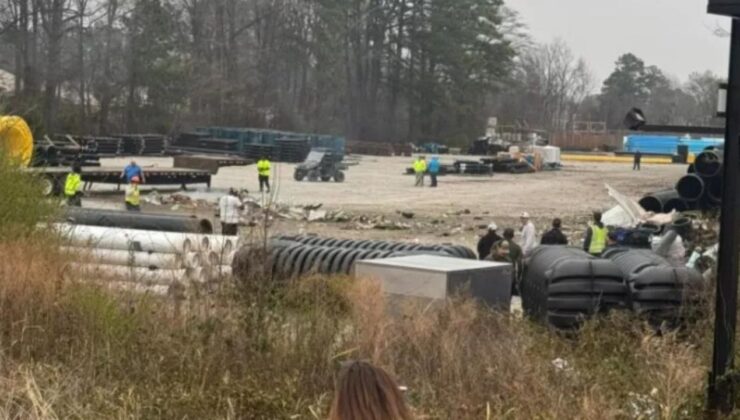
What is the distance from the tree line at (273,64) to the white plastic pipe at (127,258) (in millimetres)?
60727

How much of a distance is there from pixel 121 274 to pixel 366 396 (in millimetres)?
5592

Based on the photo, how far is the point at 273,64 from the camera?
9669 cm

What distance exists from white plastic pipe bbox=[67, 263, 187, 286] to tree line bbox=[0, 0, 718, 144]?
210ft

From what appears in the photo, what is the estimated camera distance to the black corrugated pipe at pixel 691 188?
2445 centimetres

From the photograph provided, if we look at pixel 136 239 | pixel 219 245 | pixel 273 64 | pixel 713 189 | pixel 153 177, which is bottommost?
pixel 153 177

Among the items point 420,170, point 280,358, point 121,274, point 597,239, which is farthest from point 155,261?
point 420,170

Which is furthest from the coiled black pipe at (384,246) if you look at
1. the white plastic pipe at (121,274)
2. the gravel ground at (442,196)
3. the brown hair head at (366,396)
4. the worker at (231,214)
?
the brown hair head at (366,396)

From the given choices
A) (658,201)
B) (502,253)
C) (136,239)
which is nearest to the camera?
(136,239)

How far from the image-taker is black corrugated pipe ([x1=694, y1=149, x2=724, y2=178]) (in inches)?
962

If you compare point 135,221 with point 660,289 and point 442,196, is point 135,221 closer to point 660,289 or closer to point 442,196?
point 660,289

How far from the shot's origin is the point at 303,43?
98.3 meters

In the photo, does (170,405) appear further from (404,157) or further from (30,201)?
(404,157)

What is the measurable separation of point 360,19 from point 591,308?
92408 millimetres

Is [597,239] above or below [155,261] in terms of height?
below
